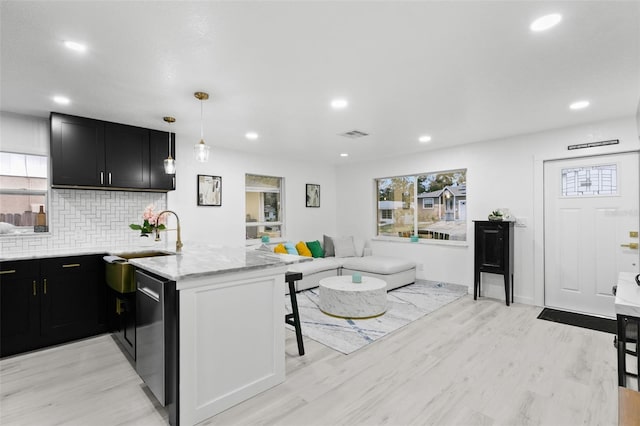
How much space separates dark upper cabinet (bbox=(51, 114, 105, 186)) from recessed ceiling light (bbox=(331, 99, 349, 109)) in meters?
2.82

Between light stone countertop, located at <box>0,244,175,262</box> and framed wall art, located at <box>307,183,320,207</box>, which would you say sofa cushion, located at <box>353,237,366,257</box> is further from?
light stone countertop, located at <box>0,244,175,262</box>

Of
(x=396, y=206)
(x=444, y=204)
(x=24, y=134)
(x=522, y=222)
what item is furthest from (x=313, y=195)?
(x=24, y=134)

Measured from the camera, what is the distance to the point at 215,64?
97.4 inches

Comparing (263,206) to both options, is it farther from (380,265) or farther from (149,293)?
(149,293)

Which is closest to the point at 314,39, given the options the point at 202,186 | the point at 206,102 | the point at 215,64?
the point at 215,64

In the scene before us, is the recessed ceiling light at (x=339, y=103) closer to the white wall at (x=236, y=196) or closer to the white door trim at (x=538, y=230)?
the white wall at (x=236, y=196)

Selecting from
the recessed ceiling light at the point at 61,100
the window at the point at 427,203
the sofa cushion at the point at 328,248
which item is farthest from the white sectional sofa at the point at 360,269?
the recessed ceiling light at the point at 61,100

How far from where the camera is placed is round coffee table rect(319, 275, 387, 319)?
4031 millimetres

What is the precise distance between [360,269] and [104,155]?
4.14m

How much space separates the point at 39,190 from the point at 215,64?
117 inches

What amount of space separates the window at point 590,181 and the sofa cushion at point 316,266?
364 centimetres

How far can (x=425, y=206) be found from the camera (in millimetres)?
6180

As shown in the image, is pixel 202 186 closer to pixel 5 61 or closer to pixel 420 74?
pixel 5 61

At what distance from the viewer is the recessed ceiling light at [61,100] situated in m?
Result: 3.15
